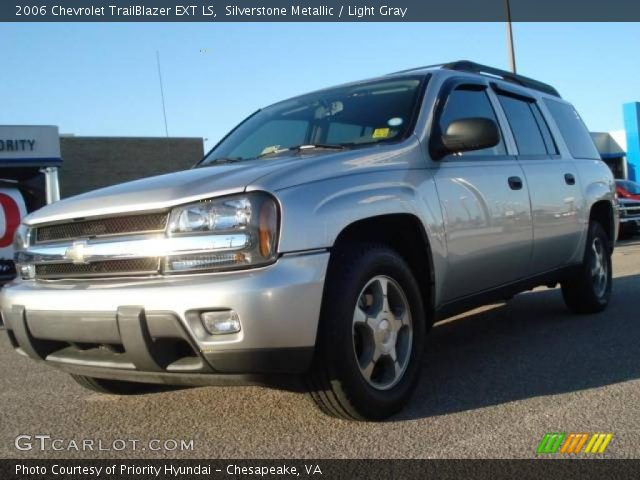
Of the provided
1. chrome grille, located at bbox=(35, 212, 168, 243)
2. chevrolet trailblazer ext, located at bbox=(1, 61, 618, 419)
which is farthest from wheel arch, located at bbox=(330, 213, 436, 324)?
chrome grille, located at bbox=(35, 212, 168, 243)

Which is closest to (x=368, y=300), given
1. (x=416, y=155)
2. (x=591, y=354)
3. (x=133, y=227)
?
(x=416, y=155)

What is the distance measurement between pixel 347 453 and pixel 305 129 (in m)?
2.19

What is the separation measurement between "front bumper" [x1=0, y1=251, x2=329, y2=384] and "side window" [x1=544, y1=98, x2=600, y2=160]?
11.5ft

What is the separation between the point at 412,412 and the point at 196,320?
1.26 meters

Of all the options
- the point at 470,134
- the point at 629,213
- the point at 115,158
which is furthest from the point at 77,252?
the point at 115,158

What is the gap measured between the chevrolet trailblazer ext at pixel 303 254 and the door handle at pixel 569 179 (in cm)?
79

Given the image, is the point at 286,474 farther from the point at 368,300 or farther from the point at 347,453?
the point at 368,300

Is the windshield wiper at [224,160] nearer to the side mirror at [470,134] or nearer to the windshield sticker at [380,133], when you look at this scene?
the windshield sticker at [380,133]

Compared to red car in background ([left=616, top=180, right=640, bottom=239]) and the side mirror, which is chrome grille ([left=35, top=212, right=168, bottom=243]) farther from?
red car in background ([left=616, top=180, right=640, bottom=239])

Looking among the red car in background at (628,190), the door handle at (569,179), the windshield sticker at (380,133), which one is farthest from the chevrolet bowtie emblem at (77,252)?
the red car in background at (628,190)

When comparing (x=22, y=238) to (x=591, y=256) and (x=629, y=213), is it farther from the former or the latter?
(x=629, y=213)

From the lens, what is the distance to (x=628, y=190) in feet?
55.1

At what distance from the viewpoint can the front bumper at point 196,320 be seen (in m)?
2.76

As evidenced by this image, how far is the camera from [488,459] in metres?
2.78
